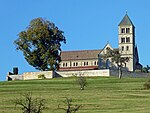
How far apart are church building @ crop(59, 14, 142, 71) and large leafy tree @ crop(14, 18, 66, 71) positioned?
112 feet

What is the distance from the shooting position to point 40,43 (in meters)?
109

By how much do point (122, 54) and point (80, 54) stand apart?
16.4 meters

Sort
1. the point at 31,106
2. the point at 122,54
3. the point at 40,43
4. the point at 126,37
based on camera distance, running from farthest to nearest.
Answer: the point at 126,37
the point at 122,54
the point at 40,43
the point at 31,106

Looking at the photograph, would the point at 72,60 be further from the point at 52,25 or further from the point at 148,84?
the point at 148,84

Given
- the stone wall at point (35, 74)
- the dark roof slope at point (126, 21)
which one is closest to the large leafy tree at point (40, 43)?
the stone wall at point (35, 74)

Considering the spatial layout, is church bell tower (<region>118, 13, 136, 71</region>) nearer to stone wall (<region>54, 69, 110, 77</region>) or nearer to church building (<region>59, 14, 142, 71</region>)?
church building (<region>59, 14, 142, 71</region>)

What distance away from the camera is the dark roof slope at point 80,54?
157250mm

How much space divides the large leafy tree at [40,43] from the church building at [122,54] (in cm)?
3424

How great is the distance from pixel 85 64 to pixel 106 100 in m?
108

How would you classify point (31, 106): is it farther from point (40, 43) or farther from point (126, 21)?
point (126, 21)

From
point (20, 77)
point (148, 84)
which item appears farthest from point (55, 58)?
point (148, 84)

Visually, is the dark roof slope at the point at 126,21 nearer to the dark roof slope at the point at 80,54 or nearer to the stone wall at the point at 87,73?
the dark roof slope at the point at 80,54

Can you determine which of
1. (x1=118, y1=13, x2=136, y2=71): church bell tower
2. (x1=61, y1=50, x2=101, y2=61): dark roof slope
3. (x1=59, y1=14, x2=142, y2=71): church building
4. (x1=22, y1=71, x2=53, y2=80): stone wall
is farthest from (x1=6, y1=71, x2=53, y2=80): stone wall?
(x1=61, y1=50, x2=101, y2=61): dark roof slope

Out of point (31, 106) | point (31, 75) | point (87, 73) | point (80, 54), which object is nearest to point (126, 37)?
point (80, 54)
